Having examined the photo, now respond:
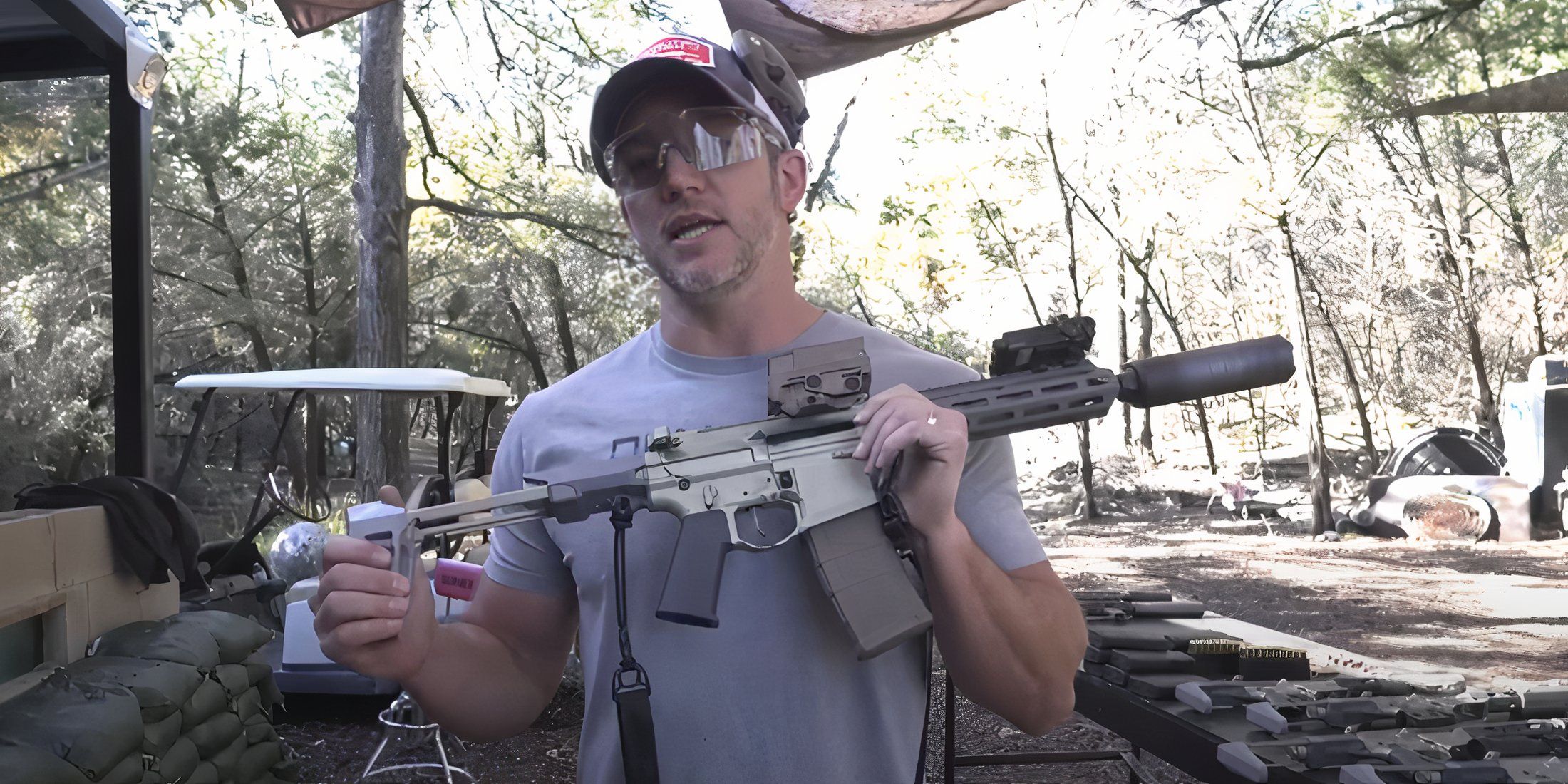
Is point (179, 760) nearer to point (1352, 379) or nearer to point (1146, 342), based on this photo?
point (1352, 379)

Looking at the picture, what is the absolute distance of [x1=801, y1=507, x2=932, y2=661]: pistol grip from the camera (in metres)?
1.46

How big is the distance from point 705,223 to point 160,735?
10.2 feet

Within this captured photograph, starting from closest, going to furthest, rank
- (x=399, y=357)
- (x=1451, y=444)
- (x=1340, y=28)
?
(x=1340, y=28)
(x=1451, y=444)
(x=399, y=357)

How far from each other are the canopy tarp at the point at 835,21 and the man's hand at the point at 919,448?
3.55 metres

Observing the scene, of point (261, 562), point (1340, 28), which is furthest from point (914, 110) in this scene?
point (261, 562)

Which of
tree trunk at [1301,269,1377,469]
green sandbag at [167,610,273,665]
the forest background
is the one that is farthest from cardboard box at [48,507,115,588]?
tree trunk at [1301,269,1377,469]

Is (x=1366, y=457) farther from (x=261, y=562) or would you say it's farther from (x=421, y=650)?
(x=421, y=650)

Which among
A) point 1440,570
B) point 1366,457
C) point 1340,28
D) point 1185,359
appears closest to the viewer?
point 1185,359

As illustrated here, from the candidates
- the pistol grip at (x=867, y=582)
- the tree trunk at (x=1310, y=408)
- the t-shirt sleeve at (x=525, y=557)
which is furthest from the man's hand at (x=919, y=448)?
the tree trunk at (x=1310, y=408)

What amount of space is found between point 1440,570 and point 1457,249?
2.97 meters

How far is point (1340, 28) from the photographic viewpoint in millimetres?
9266

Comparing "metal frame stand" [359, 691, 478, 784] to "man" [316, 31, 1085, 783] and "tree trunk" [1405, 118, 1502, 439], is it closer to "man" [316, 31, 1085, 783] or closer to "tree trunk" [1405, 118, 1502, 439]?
"man" [316, 31, 1085, 783]

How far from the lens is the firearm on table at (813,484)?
4.77 feet

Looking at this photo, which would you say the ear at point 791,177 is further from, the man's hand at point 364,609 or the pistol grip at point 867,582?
the man's hand at point 364,609
